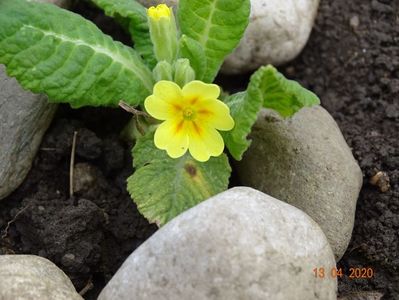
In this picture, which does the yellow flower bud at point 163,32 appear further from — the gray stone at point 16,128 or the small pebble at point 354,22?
the small pebble at point 354,22

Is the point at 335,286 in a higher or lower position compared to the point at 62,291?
higher

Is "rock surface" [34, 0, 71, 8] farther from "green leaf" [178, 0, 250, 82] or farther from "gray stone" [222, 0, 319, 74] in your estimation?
"gray stone" [222, 0, 319, 74]

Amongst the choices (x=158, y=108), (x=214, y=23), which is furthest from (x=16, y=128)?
(x=214, y=23)

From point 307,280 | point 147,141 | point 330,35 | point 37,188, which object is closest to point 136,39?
point 147,141

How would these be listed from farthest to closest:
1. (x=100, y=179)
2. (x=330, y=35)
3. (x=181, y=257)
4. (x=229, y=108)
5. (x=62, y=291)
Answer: (x=330, y=35) < (x=100, y=179) < (x=229, y=108) < (x=62, y=291) < (x=181, y=257)

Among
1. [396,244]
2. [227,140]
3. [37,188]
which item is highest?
[227,140]

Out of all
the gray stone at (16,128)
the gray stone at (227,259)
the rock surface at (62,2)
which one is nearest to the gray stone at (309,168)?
the gray stone at (227,259)

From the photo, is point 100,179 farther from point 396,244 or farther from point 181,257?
point 396,244
